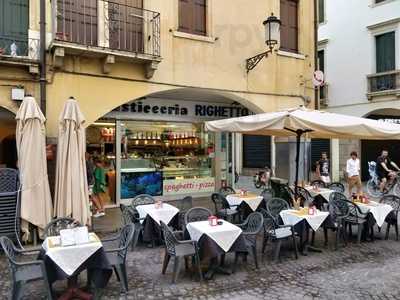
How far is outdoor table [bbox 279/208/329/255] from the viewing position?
716cm

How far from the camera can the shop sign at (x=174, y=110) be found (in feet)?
40.4

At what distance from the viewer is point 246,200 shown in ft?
30.1

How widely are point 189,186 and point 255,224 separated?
24.4 ft

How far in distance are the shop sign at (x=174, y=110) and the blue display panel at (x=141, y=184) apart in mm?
1836

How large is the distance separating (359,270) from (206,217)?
2.60 meters

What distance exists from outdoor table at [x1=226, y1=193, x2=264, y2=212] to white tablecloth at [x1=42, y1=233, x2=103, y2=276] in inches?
181

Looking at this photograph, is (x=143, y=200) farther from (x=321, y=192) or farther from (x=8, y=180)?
(x=321, y=192)

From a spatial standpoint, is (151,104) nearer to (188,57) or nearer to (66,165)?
(188,57)

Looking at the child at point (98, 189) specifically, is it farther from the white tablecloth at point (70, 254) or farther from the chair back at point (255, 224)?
the white tablecloth at point (70, 254)

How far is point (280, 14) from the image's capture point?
12.7 m

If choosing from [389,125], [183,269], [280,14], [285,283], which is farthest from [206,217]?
[280,14]

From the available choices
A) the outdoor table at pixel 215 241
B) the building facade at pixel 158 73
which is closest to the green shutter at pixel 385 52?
the building facade at pixel 158 73

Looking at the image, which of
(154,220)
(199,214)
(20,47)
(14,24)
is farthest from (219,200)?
A: (14,24)

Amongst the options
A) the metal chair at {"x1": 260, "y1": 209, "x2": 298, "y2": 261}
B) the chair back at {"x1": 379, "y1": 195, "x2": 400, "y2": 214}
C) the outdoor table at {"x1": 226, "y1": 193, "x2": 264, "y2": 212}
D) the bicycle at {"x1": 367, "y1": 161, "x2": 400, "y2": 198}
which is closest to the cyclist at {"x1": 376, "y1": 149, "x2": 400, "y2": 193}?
the bicycle at {"x1": 367, "y1": 161, "x2": 400, "y2": 198}
